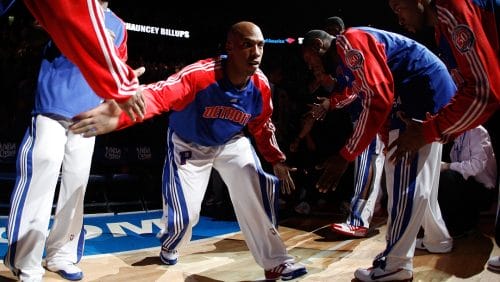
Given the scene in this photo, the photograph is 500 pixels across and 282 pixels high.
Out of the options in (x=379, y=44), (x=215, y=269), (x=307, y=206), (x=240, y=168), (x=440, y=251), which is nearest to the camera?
(x=379, y=44)

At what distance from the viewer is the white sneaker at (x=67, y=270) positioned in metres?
→ 3.02

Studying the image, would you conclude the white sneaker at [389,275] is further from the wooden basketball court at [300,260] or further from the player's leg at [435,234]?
the player's leg at [435,234]

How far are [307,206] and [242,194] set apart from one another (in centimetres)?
311

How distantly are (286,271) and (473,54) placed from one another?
166 centimetres

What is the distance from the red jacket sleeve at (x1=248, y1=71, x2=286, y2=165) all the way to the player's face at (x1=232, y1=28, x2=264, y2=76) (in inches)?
5.5

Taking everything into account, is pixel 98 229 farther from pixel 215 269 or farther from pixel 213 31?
pixel 213 31

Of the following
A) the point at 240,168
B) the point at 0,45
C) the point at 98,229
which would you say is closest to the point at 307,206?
the point at 98,229

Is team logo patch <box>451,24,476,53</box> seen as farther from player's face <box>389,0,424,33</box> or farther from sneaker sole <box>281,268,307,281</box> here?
sneaker sole <box>281,268,307,281</box>

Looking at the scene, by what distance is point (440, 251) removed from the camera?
3750mm

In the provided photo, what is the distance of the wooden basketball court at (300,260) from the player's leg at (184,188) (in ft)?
0.81

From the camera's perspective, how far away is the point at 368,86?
8.96ft

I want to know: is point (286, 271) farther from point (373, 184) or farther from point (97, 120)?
point (373, 184)

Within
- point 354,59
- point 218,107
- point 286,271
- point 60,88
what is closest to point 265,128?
point 218,107

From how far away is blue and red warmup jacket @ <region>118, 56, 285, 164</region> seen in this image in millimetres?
3135
